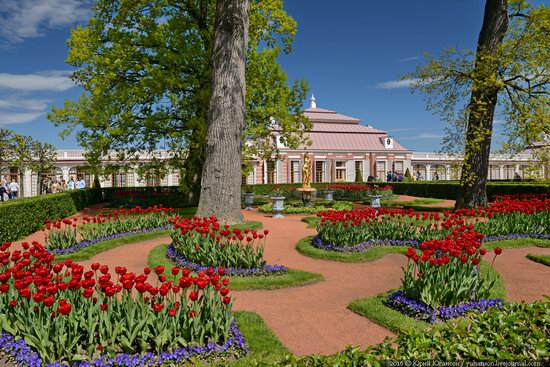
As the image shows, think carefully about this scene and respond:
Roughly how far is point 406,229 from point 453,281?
4220 millimetres

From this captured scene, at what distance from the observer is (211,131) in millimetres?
11062

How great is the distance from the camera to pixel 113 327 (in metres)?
3.48

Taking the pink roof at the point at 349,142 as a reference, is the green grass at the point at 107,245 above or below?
below

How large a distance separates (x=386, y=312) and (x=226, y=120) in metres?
7.69

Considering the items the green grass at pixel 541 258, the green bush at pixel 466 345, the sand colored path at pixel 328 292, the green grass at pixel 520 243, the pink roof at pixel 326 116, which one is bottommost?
the sand colored path at pixel 328 292

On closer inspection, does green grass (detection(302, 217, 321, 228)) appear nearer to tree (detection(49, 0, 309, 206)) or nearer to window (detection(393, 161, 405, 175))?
tree (detection(49, 0, 309, 206))

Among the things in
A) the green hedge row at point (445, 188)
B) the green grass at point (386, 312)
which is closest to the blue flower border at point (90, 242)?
the green grass at point (386, 312)

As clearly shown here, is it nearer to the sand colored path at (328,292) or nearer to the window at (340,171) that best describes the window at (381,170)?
the window at (340,171)

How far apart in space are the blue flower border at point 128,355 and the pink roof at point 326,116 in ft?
127

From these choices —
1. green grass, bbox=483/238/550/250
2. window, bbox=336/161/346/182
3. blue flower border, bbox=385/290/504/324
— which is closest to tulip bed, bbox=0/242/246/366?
blue flower border, bbox=385/290/504/324

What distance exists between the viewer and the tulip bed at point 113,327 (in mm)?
3205

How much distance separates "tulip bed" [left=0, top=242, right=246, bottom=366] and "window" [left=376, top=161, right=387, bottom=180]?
131 feet

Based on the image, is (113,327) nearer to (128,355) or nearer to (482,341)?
(128,355)

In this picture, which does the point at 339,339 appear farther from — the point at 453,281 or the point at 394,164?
the point at 394,164
